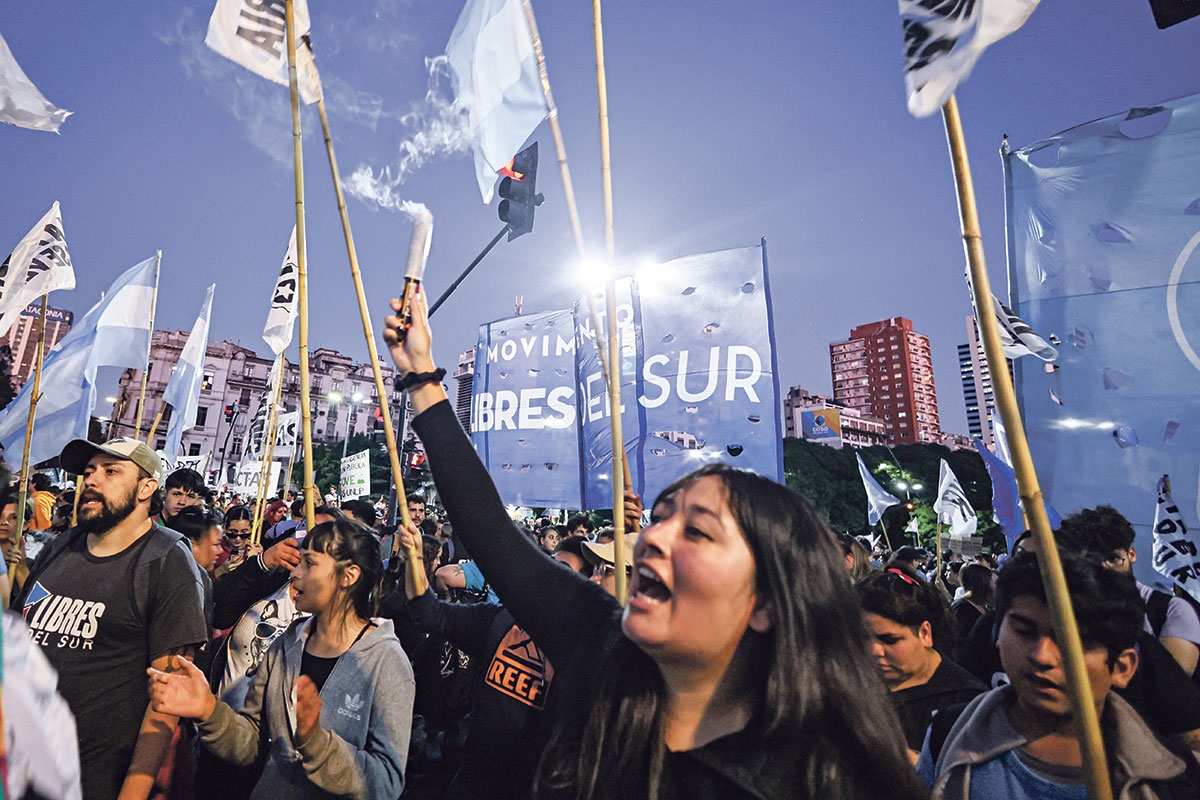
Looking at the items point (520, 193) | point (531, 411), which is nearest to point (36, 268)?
point (520, 193)

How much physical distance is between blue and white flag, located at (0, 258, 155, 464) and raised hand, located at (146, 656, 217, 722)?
17.0ft

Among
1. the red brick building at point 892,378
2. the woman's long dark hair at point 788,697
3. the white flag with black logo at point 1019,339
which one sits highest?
the red brick building at point 892,378

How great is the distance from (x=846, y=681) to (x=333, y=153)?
3121 mm

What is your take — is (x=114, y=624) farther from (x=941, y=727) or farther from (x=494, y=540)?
(x=941, y=727)

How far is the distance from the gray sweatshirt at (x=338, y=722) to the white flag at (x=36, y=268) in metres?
4.78

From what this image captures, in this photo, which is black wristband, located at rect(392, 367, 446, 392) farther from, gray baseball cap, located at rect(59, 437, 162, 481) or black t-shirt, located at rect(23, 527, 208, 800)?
gray baseball cap, located at rect(59, 437, 162, 481)

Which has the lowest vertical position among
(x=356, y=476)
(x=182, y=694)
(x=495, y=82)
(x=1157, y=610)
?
(x=1157, y=610)

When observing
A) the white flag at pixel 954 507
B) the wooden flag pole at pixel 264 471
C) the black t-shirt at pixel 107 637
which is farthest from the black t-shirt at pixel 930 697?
the white flag at pixel 954 507

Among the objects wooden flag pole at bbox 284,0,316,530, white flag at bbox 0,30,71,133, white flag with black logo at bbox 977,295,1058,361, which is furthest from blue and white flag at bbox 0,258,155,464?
white flag with black logo at bbox 977,295,1058,361

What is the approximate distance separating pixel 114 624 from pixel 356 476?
1197 centimetres

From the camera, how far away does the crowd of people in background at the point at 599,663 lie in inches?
56.2

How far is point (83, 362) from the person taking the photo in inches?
263

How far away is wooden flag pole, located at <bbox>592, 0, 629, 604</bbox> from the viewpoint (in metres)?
2.35

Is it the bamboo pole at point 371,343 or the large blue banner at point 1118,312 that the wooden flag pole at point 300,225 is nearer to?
the bamboo pole at point 371,343
